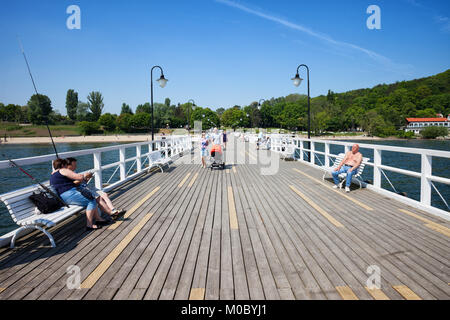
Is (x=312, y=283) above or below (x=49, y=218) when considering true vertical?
below

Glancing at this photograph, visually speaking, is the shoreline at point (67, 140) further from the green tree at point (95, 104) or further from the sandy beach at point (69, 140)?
the green tree at point (95, 104)

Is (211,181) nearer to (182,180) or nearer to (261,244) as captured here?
(182,180)

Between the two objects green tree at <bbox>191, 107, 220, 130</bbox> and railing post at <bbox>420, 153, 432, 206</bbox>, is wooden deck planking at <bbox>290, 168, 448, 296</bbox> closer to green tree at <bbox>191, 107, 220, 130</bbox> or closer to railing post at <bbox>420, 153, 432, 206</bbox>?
railing post at <bbox>420, 153, 432, 206</bbox>

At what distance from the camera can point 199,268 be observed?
3.18 meters

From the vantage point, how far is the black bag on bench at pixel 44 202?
152 inches

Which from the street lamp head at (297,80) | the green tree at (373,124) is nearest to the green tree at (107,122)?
the green tree at (373,124)

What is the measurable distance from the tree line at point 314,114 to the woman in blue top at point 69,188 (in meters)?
107

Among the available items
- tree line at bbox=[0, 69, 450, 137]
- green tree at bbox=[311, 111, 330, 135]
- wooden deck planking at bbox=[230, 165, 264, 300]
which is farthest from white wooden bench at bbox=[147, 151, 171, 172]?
green tree at bbox=[311, 111, 330, 135]
